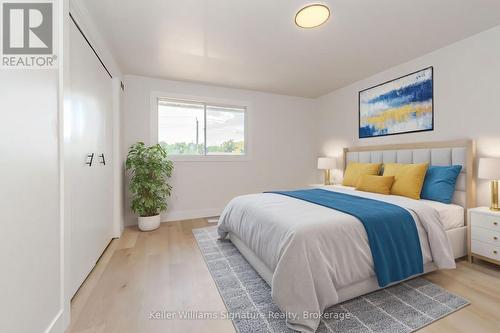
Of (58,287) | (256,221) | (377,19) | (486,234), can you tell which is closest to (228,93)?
(377,19)

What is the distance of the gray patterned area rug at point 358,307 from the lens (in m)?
1.31

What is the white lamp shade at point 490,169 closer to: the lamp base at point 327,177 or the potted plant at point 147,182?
the lamp base at point 327,177

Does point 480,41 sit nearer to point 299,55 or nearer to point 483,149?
point 483,149

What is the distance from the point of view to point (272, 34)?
226 centimetres

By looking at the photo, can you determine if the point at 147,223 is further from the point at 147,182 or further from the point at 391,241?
the point at 391,241

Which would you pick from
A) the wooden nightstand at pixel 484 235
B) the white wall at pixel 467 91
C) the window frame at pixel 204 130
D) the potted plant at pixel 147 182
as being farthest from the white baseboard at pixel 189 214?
the wooden nightstand at pixel 484 235

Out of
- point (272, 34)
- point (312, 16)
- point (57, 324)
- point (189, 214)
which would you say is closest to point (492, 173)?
point (312, 16)

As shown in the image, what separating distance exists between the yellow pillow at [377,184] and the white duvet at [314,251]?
0.72 metres

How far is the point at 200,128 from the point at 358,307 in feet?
11.2

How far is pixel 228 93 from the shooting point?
397cm

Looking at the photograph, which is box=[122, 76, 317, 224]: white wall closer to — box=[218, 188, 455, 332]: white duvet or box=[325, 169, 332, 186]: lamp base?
box=[325, 169, 332, 186]: lamp base

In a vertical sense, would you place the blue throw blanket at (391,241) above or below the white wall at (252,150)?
below

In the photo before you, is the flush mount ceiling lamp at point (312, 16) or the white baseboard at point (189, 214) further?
the white baseboard at point (189, 214)

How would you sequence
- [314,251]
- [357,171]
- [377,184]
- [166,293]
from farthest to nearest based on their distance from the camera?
1. [357,171]
2. [377,184]
3. [166,293]
4. [314,251]
